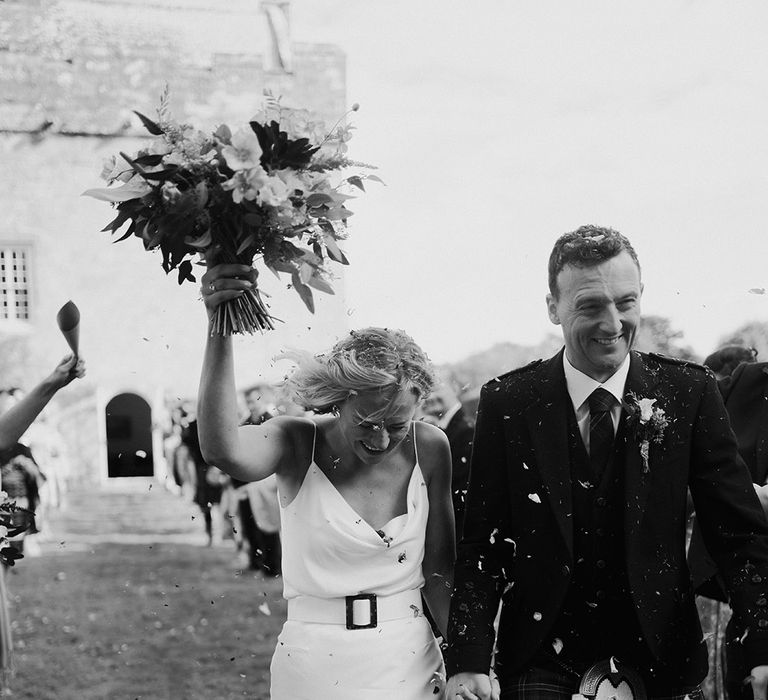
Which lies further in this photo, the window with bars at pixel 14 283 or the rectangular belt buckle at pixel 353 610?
the window with bars at pixel 14 283

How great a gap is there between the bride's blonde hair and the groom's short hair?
47cm

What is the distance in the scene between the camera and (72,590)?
6.85 m

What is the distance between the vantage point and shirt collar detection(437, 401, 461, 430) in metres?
4.92

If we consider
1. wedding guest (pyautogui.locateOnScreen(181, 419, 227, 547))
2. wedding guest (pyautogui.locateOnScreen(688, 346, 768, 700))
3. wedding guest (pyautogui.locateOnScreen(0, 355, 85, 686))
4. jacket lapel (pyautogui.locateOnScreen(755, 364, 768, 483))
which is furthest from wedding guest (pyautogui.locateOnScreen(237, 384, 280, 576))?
jacket lapel (pyautogui.locateOnScreen(755, 364, 768, 483))

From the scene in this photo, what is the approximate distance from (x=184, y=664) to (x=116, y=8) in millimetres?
4822

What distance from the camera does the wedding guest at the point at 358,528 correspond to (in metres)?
2.65

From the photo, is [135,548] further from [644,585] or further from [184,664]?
[644,585]

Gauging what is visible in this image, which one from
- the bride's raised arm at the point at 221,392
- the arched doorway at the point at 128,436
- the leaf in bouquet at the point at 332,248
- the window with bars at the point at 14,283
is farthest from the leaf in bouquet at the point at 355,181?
the window with bars at the point at 14,283

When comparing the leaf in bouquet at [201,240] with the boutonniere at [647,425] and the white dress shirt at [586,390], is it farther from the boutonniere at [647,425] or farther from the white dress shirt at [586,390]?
the boutonniere at [647,425]

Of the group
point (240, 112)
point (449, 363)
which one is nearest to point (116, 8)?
point (240, 112)

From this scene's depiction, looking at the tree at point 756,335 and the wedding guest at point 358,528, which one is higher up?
the tree at point 756,335

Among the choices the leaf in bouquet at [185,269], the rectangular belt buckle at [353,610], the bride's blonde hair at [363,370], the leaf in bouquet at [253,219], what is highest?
the leaf in bouquet at [253,219]

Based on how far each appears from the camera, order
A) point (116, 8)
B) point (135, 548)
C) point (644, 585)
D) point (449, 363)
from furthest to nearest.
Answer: point (135, 548)
point (116, 8)
point (449, 363)
point (644, 585)

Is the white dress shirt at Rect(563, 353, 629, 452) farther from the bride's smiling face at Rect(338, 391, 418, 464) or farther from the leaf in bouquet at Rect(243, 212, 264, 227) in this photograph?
the leaf in bouquet at Rect(243, 212, 264, 227)
